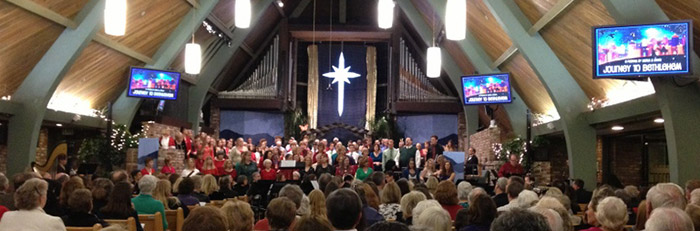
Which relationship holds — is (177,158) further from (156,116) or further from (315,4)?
(315,4)

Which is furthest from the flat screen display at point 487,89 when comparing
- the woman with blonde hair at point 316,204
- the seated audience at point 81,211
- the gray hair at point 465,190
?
the seated audience at point 81,211

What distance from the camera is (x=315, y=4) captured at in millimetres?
22062

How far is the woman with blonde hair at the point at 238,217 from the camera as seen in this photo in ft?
12.9

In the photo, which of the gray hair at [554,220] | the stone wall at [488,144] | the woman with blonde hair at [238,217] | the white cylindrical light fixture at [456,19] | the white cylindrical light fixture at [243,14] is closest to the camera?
the gray hair at [554,220]

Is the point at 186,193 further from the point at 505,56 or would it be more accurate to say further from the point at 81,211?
the point at 505,56

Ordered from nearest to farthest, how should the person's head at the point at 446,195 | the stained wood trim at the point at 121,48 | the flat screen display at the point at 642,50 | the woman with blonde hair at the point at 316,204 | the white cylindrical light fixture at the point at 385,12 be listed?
the woman with blonde hair at the point at 316,204
the person's head at the point at 446,195
the flat screen display at the point at 642,50
the white cylindrical light fixture at the point at 385,12
the stained wood trim at the point at 121,48

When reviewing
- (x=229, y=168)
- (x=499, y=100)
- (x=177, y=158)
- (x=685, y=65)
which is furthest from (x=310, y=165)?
(x=685, y=65)

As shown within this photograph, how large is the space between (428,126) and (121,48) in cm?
1010

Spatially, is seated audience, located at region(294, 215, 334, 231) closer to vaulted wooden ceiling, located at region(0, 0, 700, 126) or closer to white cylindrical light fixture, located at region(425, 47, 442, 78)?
vaulted wooden ceiling, located at region(0, 0, 700, 126)

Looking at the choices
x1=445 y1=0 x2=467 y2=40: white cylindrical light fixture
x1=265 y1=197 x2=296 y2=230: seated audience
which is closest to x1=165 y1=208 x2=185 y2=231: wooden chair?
x1=265 y1=197 x2=296 y2=230: seated audience

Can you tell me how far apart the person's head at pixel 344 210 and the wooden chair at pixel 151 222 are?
89.5 inches

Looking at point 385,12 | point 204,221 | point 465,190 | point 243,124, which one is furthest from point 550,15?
point 243,124

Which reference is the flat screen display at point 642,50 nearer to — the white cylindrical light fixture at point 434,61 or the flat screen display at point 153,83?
the white cylindrical light fixture at point 434,61

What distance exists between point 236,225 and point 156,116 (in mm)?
13421
